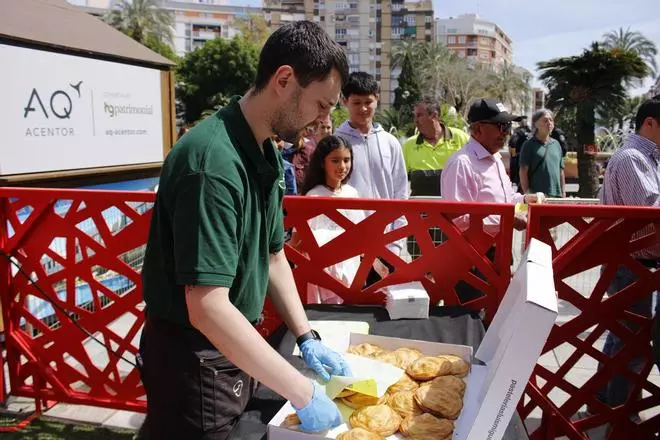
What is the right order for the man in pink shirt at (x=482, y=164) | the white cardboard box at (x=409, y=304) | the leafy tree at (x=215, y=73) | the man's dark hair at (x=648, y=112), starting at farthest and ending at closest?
the leafy tree at (x=215, y=73) → the man in pink shirt at (x=482, y=164) → the man's dark hair at (x=648, y=112) → the white cardboard box at (x=409, y=304)

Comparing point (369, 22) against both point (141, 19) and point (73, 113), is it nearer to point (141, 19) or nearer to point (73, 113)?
point (141, 19)

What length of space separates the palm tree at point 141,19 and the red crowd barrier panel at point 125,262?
200ft

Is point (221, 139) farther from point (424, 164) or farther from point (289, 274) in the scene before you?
point (424, 164)

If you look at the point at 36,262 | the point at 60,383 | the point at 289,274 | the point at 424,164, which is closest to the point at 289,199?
A: the point at 289,274

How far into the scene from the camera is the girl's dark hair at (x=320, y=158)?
365 cm

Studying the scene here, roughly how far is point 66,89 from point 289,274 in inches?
237

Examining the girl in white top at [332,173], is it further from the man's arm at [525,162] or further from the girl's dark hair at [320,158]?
the man's arm at [525,162]

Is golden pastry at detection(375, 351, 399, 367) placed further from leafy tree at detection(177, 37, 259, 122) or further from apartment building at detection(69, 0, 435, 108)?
apartment building at detection(69, 0, 435, 108)

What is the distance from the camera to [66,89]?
6840 millimetres

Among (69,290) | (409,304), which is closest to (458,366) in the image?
(409,304)

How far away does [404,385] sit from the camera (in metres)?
1.77

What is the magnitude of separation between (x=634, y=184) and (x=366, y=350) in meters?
2.16

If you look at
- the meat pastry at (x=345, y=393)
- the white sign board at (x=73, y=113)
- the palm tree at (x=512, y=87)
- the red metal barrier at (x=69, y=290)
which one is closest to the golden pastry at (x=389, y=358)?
the meat pastry at (x=345, y=393)

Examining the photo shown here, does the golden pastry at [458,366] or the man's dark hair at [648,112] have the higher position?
the man's dark hair at [648,112]
